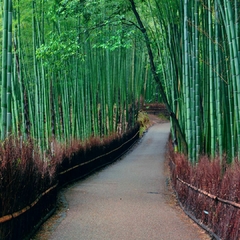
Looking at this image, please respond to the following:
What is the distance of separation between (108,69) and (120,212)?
7341 millimetres

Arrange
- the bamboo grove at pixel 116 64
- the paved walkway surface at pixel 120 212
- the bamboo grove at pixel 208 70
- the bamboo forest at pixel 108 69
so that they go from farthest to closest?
1. the bamboo grove at pixel 116 64
2. the bamboo grove at pixel 208 70
3. the bamboo forest at pixel 108 69
4. the paved walkway surface at pixel 120 212

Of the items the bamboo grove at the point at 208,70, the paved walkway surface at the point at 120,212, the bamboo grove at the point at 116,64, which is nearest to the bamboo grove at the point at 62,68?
the bamboo grove at the point at 116,64

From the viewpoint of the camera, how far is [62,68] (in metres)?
9.22

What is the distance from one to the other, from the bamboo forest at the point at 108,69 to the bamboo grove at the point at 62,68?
24 millimetres

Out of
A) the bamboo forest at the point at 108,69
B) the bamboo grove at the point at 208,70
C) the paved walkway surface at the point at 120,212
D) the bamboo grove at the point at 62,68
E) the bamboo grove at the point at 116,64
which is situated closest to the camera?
the paved walkway surface at the point at 120,212

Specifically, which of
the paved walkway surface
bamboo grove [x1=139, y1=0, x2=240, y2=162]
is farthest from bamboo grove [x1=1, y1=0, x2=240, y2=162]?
the paved walkway surface

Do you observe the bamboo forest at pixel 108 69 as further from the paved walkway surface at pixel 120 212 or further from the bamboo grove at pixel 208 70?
the paved walkway surface at pixel 120 212

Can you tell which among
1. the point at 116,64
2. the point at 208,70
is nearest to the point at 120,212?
the point at 208,70

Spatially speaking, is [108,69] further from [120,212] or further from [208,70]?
[120,212]

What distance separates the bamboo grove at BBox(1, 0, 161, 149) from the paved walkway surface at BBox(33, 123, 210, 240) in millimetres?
1254

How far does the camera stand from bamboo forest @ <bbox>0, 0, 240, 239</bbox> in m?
4.82

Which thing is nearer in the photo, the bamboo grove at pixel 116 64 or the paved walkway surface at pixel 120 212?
the paved walkway surface at pixel 120 212

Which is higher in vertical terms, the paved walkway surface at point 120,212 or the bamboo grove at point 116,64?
the bamboo grove at point 116,64

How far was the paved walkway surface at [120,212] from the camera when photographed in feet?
15.1
